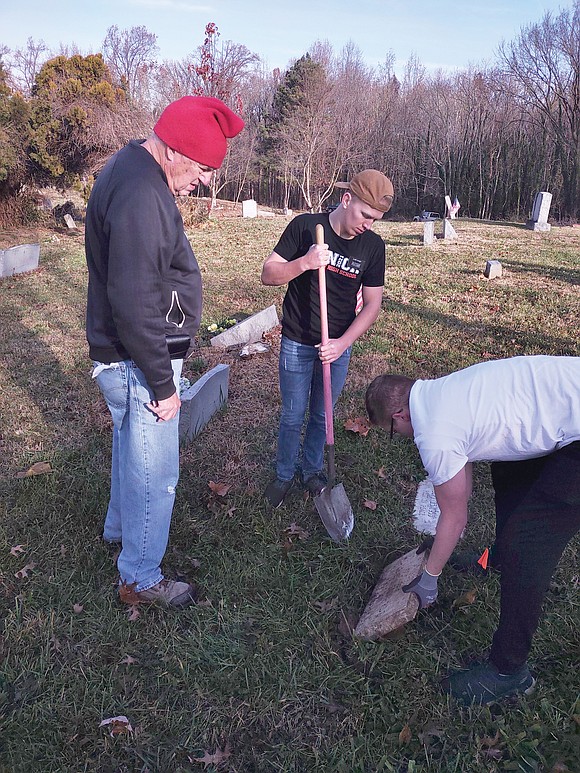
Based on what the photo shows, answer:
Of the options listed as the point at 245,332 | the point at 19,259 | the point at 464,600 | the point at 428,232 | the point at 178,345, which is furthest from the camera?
the point at 428,232

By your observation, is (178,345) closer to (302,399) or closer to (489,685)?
(302,399)

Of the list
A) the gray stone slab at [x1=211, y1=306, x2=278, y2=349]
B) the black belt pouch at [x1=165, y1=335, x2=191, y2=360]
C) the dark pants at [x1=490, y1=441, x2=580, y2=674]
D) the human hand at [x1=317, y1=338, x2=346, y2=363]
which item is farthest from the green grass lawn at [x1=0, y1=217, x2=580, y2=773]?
the gray stone slab at [x1=211, y1=306, x2=278, y2=349]

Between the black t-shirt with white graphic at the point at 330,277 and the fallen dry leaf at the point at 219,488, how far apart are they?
1.06m

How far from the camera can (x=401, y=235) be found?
15.0 meters

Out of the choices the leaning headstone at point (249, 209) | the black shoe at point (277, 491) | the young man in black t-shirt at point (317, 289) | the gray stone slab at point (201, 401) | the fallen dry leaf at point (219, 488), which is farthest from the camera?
the leaning headstone at point (249, 209)

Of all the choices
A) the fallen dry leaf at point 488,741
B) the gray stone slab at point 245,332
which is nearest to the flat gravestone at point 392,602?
the fallen dry leaf at point 488,741

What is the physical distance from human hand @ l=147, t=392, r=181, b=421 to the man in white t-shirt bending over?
0.81 meters

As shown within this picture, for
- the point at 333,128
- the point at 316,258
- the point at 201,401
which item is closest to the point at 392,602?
the point at 316,258

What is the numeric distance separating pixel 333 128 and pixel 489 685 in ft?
85.9

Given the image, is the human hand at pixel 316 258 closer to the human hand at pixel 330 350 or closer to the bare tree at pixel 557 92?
the human hand at pixel 330 350

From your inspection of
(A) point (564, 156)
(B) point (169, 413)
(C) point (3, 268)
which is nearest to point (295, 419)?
(B) point (169, 413)

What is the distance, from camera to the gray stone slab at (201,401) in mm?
3955

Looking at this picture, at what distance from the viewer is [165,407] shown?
2213 millimetres

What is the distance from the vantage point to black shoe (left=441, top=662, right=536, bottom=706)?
2129mm
